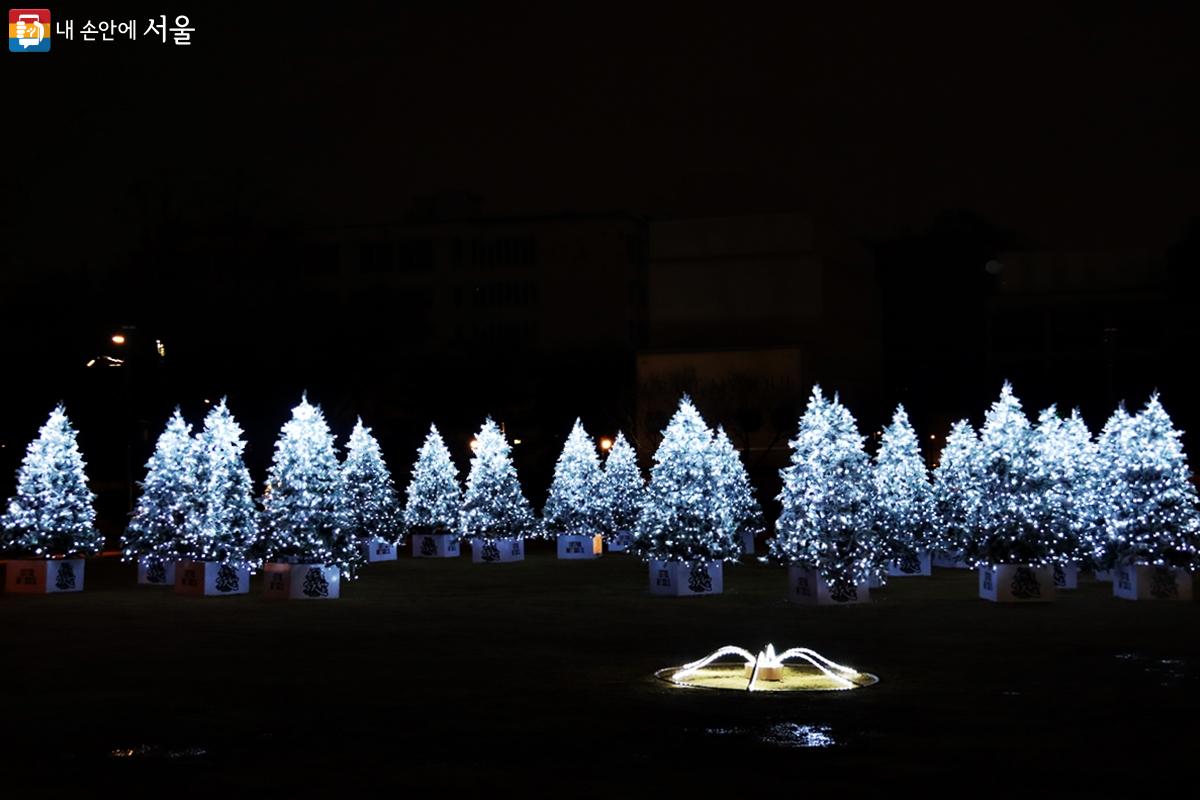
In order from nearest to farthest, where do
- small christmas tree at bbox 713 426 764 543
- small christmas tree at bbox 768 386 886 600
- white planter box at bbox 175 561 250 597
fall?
small christmas tree at bbox 768 386 886 600 < white planter box at bbox 175 561 250 597 < small christmas tree at bbox 713 426 764 543

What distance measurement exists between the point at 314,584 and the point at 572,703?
573 inches

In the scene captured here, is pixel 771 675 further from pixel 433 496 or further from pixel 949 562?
pixel 433 496

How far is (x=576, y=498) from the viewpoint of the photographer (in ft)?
146

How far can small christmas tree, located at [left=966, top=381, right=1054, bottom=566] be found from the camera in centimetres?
2716

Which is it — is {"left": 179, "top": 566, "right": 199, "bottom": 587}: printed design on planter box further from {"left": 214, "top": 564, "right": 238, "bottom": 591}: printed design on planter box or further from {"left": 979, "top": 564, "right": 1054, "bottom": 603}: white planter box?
Answer: {"left": 979, "top": 564, "right": 1054, "bottom": 603}: white planter box

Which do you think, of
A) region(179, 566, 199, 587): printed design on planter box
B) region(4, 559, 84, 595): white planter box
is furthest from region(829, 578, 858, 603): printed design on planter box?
region(4, 559, 84, 595): white planter box

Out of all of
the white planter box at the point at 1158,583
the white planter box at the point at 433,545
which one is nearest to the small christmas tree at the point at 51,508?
the white planter box at the point at 433,545

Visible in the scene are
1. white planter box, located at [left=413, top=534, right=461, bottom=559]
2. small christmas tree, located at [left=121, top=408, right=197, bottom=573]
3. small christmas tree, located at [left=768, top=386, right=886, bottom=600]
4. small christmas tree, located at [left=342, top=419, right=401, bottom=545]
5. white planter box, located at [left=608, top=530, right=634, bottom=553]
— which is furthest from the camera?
white planter box, located at [left=608, top=530, right=634, bottom=553]

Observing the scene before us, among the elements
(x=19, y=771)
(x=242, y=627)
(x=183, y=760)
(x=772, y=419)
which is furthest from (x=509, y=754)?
(x=772, y=419)

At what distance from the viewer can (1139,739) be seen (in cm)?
1266

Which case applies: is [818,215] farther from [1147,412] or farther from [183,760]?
[183,760]

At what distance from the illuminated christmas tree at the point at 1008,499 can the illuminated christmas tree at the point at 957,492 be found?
252 millimetres

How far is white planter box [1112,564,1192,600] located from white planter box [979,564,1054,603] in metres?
1.81

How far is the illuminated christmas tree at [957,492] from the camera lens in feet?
92.7
